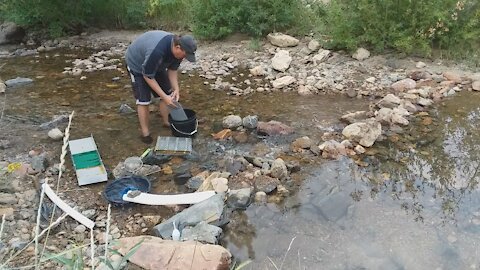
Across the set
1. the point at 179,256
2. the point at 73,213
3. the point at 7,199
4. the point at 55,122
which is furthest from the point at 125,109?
the point at 179,256

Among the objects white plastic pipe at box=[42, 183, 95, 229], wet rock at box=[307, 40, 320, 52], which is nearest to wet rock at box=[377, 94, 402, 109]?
wet rock at box=[307, 40, 320, 52]

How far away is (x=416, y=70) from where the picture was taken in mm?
6469

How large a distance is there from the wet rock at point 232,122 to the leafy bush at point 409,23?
8.33ft

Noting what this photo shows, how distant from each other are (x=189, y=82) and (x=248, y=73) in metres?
0.93

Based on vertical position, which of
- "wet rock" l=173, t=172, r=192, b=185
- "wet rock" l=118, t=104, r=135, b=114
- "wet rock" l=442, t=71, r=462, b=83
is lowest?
"wet rock" l=118, t=104, r=135, b=114

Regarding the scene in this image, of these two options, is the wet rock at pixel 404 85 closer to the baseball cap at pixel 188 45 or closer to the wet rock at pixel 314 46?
the wet rock at pixel 314 46

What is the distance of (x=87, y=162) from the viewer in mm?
4527

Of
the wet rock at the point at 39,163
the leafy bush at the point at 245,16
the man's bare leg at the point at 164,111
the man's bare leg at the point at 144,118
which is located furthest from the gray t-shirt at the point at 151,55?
the leafy bush at the point at 245,16

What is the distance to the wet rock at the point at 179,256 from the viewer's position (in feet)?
10.3

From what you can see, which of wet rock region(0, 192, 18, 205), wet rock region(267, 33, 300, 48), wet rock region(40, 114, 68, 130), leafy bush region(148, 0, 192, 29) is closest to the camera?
wet rock region(0, 192, 18, 205)

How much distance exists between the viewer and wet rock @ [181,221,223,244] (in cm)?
347

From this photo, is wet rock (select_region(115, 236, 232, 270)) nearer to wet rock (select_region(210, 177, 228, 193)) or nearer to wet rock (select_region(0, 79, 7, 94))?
wet rock (select_region(210, 177, 228, 193))

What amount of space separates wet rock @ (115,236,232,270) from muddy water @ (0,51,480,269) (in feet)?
0.91

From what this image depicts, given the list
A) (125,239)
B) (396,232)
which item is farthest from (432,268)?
(125,239)
